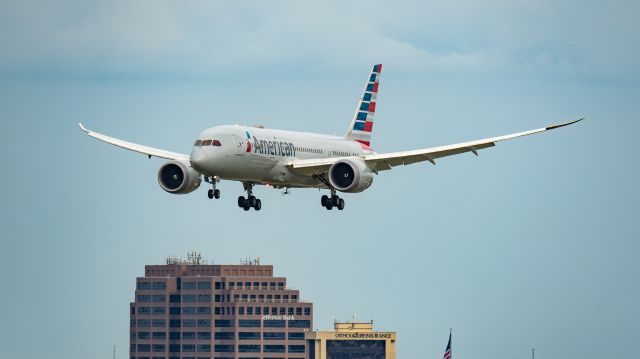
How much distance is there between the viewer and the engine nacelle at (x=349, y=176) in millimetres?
129375

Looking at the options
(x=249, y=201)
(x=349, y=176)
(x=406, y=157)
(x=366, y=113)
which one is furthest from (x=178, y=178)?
(x=366, y=113)

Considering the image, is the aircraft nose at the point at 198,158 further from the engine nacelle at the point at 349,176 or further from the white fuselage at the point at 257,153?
the engine nacelle at the point at 349,176

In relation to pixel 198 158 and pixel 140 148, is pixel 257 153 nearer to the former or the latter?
pixel 198 158

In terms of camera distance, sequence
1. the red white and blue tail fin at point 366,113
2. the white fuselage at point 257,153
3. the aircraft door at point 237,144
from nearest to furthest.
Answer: the white fuselage at point 257,153
the aircraft door at point 237,144
the red white and blue tail fin at point 366,113

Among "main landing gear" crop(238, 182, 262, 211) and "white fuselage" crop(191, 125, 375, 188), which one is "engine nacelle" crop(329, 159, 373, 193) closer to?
"white fuselage" crop(191, 125, 375, 188)

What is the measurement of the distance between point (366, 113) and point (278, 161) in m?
22.4

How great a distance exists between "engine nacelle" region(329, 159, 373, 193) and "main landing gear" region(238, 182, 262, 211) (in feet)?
19.1

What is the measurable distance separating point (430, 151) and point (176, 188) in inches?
736

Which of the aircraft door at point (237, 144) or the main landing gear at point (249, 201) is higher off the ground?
the aircraft door at point (237, 144)

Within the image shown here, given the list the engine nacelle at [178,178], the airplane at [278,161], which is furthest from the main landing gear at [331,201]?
the engine nacelle at [178,178]

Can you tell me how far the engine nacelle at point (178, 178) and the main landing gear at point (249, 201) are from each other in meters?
3.84

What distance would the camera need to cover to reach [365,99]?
151 metres

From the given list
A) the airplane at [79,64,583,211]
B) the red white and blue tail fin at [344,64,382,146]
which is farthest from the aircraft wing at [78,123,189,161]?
the red white and blue tail fin at [344,64,382,146]

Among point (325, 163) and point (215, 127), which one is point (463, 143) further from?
point (215, 127)
